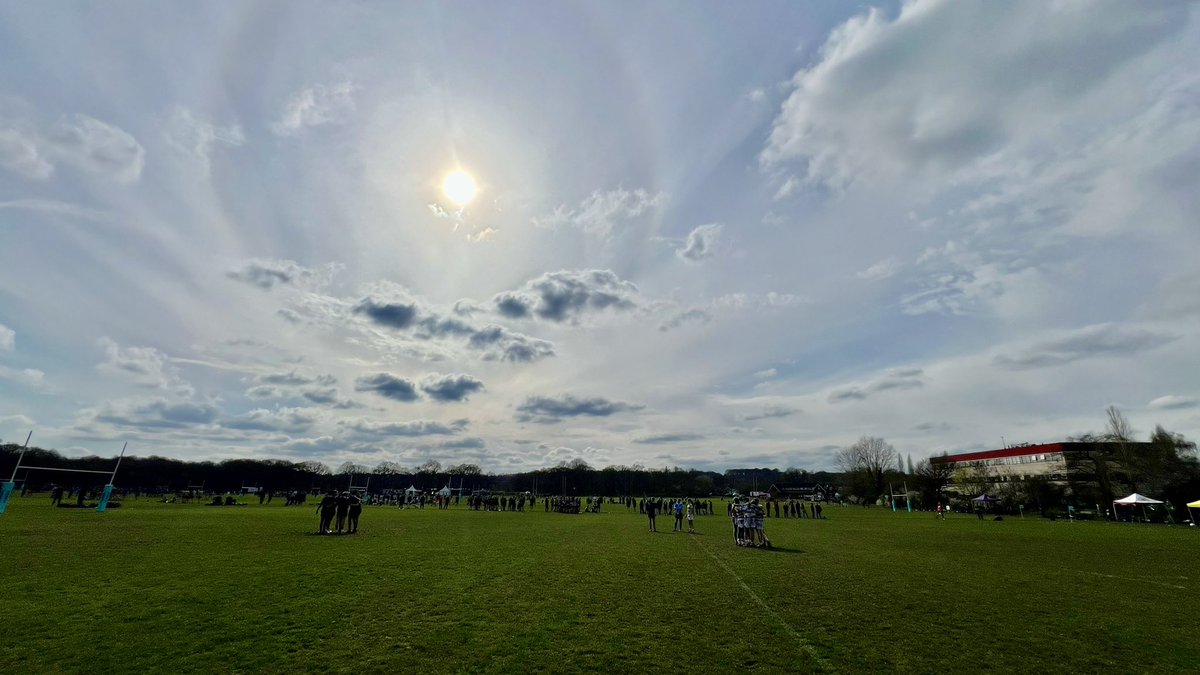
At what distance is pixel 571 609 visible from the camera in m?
11.0

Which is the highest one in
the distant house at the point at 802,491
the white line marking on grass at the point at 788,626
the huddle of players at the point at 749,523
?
the distant house at the point at 802,491

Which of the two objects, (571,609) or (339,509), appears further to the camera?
(339,509)

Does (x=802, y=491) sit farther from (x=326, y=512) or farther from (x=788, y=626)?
(x=788, y=626)

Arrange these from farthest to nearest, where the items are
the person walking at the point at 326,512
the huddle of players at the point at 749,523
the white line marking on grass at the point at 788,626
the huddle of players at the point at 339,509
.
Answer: the huddle of players at the point at 339,509
the person walking at the point at 326,512
the huddle of players at the point at 749,523
the white line marking on grass at the point at 788,626

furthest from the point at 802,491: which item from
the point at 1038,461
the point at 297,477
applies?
the point at 297,477

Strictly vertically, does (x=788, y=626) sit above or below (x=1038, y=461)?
below

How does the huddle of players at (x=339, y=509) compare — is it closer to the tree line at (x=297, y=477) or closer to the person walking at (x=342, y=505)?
the person walking at (x=342, y=505)

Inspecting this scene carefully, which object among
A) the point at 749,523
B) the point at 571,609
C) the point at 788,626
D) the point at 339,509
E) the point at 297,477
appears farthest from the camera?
the point at 297,477

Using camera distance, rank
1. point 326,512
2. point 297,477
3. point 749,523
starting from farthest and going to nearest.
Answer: point 297,477 < point 326,512 < point 749,523

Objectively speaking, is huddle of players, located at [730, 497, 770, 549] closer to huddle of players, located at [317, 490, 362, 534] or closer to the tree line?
huddle of players, located at [317, 490, 362, 534]

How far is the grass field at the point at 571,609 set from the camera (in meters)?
8.00

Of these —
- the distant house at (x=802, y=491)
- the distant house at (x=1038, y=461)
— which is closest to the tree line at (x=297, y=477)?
the distant house at (x=802, y=491)

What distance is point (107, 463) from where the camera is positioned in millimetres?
125000

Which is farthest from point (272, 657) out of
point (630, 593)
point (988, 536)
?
point (988, 536)
